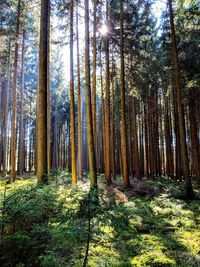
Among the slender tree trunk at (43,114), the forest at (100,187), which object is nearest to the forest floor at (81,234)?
the forest at (100,187)

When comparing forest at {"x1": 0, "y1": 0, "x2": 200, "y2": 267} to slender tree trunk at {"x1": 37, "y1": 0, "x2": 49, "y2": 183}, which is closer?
forest at {"x1": 0, "y1": 0, "x2": 200, "y2": 267}

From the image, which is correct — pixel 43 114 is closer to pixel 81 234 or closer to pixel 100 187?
pixel 81 234

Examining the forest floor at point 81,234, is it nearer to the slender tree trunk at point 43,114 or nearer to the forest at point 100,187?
the forest at point 100,187

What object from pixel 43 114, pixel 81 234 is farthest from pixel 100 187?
pixel 81 234

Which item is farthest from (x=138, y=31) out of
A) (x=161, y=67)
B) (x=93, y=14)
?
(x=93, y=14)

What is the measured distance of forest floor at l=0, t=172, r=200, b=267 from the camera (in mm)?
3240

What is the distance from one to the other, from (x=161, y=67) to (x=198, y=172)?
725cm

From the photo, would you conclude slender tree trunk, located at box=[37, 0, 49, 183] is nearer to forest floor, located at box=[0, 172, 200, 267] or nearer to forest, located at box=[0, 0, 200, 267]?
forest, located at box=[0, 0, 200, 267]

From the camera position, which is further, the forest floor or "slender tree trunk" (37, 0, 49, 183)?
"slender tree trunk" (37, 0, 49, 183)

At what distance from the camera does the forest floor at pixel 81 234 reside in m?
3.24

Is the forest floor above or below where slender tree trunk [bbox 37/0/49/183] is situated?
below

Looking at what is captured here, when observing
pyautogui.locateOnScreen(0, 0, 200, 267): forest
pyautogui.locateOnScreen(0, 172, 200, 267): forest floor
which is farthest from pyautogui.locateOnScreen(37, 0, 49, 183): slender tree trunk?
pyautogui.locateOnScreen(0, 172, 200, 267): forest floor

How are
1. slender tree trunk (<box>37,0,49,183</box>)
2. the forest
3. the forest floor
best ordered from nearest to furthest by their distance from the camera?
the forest floor < the forest < slender tree trunk (<box>37,0,49,183</box>)

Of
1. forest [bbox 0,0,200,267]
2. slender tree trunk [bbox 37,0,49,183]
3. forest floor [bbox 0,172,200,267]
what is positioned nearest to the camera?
forest floor [bbox 0,172,200,267]
